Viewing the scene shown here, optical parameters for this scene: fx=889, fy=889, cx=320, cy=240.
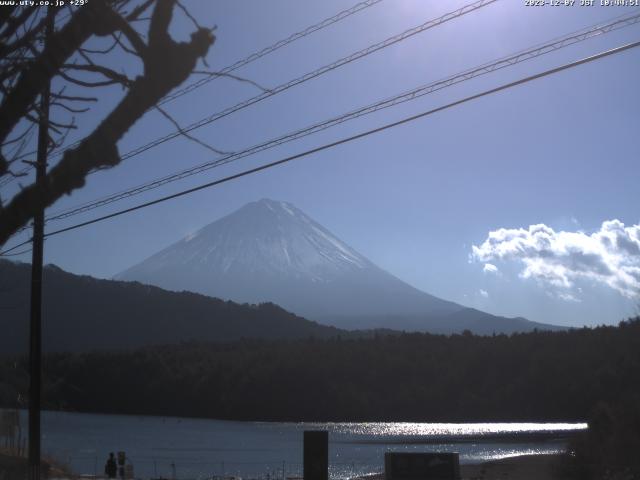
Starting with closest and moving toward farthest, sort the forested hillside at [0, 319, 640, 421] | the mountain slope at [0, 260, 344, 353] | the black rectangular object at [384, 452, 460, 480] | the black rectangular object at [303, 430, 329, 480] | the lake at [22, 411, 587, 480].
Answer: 1. the black rectangular object at [303, 430, 329, 480]
2. the black rectangular object at [384, 452, 460, 480]
3. the lake at [22, 411, 587, 480]
4. the forested hillside at [0, 319, 640, 421]
5. the mountain slope at [0, 260, 344, 353]

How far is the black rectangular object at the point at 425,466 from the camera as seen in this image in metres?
18.0

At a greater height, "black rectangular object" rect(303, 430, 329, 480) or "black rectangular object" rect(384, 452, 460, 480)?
"black rectangular object" rect(303, 430, 329, 480)

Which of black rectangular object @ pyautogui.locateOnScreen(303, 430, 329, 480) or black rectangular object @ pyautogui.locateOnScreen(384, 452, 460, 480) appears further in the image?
black rectangular object @ pyautogui.locateOnScreen(384, 452, 460, 480)

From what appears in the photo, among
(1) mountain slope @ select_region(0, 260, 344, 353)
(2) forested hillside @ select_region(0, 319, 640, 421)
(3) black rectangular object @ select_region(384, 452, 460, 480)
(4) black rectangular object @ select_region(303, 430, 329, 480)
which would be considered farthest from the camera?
(1) mountain slope @ select_region(0, 260, 344, 353)

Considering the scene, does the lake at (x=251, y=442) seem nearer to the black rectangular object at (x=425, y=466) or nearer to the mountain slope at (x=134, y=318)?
the black rectangular object at (x=425, y=466)

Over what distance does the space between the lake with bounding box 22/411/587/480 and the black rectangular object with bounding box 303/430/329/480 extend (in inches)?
866

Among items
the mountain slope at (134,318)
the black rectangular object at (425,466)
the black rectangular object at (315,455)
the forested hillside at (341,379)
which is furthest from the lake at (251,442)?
the mountain slope at (134,318)

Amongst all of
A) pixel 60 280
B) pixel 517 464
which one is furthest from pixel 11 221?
pixel 60 280

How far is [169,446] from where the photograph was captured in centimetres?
5697

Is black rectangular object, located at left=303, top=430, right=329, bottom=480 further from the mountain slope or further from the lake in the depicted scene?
the mountain slope

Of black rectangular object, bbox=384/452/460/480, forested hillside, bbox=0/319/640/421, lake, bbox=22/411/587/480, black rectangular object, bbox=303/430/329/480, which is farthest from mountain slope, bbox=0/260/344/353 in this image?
black rectangular object, bbox=303/430/329/480

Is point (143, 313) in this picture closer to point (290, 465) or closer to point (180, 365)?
point (180, 365)

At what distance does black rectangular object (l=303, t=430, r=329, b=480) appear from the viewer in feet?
41.3

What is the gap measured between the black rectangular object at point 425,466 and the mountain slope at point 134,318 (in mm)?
91209
